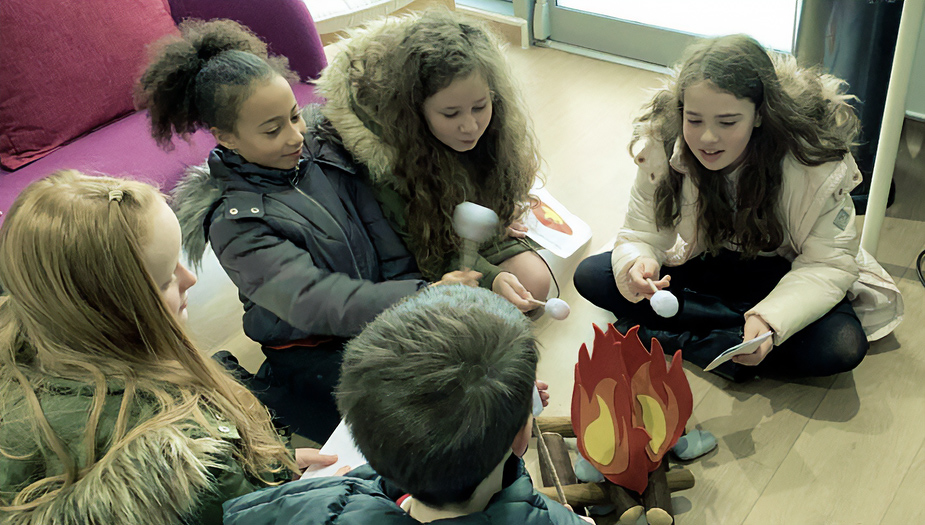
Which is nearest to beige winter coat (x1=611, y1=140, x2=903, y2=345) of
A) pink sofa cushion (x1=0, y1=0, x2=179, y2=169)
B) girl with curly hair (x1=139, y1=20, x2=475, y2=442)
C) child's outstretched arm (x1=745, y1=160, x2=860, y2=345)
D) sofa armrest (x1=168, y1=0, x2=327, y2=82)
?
child's outstretched arm (x1=745, y1=160, x2=860, y2=345)

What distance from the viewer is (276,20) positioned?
2.15 m

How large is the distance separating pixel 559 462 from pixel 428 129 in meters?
0.67

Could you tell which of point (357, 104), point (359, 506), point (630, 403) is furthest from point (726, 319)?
point (359, 506)

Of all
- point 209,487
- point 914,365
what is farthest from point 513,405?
point 914,365

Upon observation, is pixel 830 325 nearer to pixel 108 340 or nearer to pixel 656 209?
pixel 656 209

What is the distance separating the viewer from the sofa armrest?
2.15 meters

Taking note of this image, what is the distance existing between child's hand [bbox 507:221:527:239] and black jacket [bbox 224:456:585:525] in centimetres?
91

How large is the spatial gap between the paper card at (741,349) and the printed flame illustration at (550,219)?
0.67m

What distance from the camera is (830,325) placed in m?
1.51

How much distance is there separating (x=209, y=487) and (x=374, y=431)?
30 cm

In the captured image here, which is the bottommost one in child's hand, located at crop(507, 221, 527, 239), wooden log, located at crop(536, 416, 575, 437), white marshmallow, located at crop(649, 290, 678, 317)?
wooden log, located at crop(536, 416, 575, 437)

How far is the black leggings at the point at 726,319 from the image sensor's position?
4.93ft

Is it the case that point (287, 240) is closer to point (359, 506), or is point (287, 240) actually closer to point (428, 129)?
point (428, 129)

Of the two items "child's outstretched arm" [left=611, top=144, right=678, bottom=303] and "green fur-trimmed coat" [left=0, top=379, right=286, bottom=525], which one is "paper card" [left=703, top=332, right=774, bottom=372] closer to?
"child's outstretched arm" [left=611, top=144, right=678, bottom=303]
